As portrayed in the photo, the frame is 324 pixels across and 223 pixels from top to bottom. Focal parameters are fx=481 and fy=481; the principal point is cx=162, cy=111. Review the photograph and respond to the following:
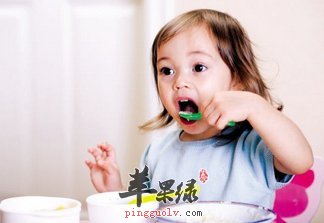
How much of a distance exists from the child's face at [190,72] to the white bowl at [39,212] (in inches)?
9.9

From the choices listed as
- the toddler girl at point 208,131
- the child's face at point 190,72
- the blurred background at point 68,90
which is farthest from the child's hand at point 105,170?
the blurred background at point 68,90

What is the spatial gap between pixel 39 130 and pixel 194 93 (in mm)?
759

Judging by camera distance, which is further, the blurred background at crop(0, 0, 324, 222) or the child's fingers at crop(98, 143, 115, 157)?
the blurred background at crop(0, 0, 324, 222)

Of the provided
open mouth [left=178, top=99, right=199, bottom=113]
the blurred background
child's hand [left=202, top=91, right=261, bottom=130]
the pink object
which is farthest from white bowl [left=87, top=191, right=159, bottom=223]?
the blurred background

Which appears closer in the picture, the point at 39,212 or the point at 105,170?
the point at 39,212

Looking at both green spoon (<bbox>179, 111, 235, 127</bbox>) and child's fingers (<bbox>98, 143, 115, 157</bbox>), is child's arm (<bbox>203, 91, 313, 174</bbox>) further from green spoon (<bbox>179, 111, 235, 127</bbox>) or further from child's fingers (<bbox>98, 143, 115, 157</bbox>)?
child's fingers (<bbox>98, 143, 115, 157</bbox>)

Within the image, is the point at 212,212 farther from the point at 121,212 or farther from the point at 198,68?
the point at 198,68

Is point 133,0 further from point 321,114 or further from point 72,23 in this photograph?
point 321,114

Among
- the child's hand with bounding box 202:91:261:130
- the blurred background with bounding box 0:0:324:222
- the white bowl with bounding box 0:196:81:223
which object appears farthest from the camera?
the blurred background with bounding box 0:0:324:222

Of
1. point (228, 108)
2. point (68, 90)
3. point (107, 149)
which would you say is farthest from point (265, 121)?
point (68, 90)

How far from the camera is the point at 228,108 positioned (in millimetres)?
537

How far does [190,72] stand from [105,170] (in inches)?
7.8

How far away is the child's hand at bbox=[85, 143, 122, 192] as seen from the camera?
73 cm

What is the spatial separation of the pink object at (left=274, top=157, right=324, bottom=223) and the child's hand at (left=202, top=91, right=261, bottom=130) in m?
→ 0.25
